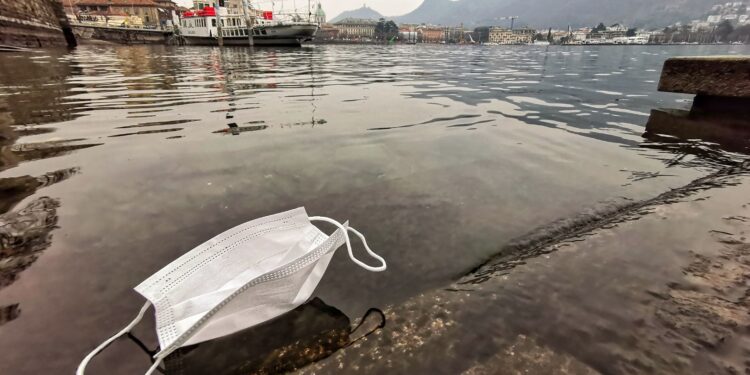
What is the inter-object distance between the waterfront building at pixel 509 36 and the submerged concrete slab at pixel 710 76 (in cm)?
18712

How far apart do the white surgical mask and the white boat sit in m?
49.7

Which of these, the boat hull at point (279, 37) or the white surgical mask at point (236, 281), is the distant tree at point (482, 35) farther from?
the white surgical mask at point (236, 281)

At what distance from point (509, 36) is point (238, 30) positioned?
6281 inches

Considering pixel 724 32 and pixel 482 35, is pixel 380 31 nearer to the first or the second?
pixel 482 35

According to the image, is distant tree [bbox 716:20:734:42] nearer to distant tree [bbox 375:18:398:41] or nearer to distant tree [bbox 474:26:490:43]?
distant tree [bbox 474:26:490:43]

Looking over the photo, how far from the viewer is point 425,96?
9.41 metres

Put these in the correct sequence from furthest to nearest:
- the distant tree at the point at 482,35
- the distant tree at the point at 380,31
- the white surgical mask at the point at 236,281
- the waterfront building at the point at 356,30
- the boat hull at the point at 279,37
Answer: the distant tree at the point at 482,35 → the waterfront building at the point at 356,30 → the distant tree at the point at 380,31 → the boat hull at the point at 279,37 → the white surgical mask at the point at 236,281

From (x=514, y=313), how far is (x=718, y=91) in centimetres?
744

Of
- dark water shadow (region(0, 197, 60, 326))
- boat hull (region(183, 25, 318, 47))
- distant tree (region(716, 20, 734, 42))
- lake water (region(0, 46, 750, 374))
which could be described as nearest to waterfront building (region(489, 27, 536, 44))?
distant tree (region(716, 20, 734, 42))

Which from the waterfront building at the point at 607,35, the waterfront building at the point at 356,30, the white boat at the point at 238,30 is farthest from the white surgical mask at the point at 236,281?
the waterfront building at the point at 607,35

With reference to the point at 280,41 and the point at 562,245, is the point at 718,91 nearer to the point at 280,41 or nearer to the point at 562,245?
the point at 562,245

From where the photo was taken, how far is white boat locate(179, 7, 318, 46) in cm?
4681

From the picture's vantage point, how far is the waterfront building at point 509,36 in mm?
168500

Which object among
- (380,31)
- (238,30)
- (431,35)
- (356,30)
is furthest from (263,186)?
(431,35)
